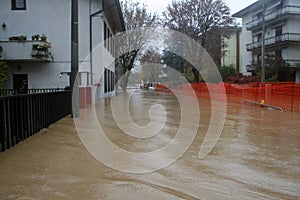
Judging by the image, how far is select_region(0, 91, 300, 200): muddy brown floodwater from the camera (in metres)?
3.08

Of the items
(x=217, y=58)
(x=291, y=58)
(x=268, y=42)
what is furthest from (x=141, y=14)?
(x=291, y=58)

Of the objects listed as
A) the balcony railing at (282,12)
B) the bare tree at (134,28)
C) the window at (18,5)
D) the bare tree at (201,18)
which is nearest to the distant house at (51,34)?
the window at (18,5)

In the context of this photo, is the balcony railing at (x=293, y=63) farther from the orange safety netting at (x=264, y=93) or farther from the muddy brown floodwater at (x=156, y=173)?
the muddy brown floodwater at (x=156, y=173)

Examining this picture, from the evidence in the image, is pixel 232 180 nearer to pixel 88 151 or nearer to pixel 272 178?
pixel 272 178

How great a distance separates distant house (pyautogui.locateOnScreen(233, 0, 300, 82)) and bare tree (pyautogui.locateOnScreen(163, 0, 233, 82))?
548 centimetres

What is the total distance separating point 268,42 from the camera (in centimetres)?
3294

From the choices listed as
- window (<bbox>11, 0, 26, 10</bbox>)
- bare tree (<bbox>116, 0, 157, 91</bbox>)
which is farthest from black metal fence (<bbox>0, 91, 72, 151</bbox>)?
bare tree (<bbox>116, 0, 157, 91</bbox>)

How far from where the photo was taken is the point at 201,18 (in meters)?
25.3

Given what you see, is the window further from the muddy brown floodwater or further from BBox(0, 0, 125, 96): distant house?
the muddy brown floodwater

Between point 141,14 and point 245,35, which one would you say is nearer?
point 141,14

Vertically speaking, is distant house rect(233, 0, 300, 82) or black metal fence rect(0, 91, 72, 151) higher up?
distant house rect(233, 0, 300, 82)

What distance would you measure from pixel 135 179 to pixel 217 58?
83.7ft

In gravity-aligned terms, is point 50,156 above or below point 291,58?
below

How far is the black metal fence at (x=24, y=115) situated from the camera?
15.4 feet
